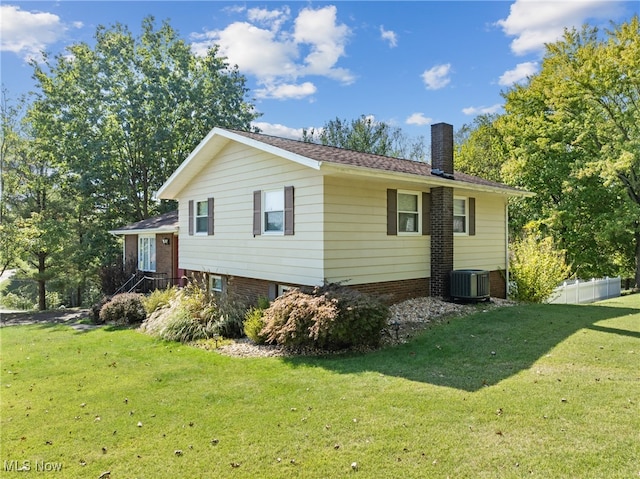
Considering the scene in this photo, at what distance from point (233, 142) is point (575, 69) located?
706 inches

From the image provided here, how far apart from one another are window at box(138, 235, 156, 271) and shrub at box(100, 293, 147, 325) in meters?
5.60

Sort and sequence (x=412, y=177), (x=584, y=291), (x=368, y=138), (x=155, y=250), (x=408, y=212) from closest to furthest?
(x=412, y=177), (x=408, y=212), (x=584, y=291), (x=155, y=250), (x=368, y=138)

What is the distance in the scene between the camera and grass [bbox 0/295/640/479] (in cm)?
386

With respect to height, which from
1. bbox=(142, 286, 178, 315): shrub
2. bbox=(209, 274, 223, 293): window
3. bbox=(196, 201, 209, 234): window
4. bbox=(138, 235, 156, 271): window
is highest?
bbox=(196, 201, 209, 234): window

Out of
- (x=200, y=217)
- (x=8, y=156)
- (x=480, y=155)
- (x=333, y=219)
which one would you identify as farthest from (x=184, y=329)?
(x=480, y=155)

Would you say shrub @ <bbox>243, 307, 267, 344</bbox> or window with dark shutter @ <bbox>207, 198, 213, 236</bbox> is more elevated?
window with dark shutter @ <bbox>207, 198, 213, 236</bbox>

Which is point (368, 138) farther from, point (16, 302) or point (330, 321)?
point (16, 302)

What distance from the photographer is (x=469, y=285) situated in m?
11.2

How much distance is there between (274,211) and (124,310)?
20.2 feet

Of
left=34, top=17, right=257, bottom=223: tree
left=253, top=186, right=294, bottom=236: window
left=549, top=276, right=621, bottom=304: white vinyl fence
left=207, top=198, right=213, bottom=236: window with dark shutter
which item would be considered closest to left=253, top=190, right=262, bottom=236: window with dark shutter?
left=253, top=186, right=294, bottom=236: window

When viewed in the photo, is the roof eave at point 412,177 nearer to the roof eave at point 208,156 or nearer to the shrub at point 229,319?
the roof eave at point 208,156

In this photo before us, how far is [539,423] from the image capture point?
4445 mm

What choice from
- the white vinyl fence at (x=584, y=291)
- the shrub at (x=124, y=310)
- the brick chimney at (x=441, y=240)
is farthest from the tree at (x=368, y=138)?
the shrub at (x=124, y=310)

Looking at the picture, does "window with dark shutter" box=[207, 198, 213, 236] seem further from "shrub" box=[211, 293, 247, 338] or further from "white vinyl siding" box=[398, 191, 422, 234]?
"white vinyl siding" box=[398, 191, 422, 234]
